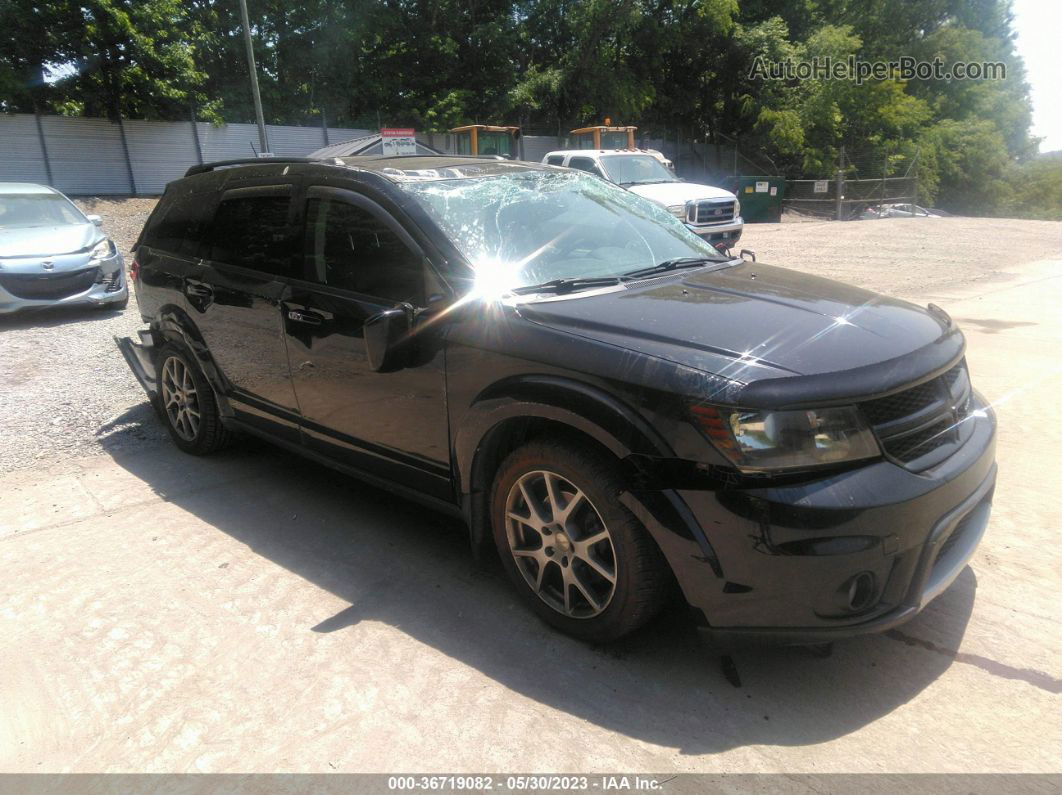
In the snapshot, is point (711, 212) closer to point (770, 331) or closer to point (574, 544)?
point (770, 331)

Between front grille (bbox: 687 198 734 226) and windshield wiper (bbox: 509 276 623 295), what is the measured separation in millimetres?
11423

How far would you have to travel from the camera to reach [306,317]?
3.64 metres

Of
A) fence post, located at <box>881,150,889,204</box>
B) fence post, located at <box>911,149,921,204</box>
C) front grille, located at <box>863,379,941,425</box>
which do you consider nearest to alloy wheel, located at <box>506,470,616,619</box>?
front grille, located at <box>863,379,941,425</box>

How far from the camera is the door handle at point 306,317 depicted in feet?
11.7

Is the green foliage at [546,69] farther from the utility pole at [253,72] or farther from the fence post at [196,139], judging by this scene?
the utility pole at [253,72]

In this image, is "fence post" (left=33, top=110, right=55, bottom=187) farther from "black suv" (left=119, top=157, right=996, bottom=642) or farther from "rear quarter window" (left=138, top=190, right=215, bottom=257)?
"black suv" (left=119, top=157, right=996, bottom=642)

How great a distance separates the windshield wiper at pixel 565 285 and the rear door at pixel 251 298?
141 centimetres

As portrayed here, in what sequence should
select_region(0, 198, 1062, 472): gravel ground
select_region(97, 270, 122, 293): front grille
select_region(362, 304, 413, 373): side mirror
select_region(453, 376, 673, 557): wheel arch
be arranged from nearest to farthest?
select_region(453, 376, 673, 557): wheel arch < select_region(362, 304, 413, 373): side mirror < select_region(0, 198, 1062, 472): gravel ground < select_region(97, 270, 122, 293): front grille

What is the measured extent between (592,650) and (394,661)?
0.76 metres

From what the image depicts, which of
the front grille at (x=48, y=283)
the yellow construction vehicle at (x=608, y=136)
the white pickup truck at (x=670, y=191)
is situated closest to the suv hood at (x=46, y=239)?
the front grille at (x=48, y=283)

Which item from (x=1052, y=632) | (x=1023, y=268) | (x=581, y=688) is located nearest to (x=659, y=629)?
(x=581, y=688)

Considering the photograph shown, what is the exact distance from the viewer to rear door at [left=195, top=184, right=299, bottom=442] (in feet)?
12.7

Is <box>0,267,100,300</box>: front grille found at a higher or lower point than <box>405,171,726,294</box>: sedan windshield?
lower

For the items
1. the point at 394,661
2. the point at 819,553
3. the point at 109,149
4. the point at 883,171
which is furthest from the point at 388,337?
the point at 883,171
